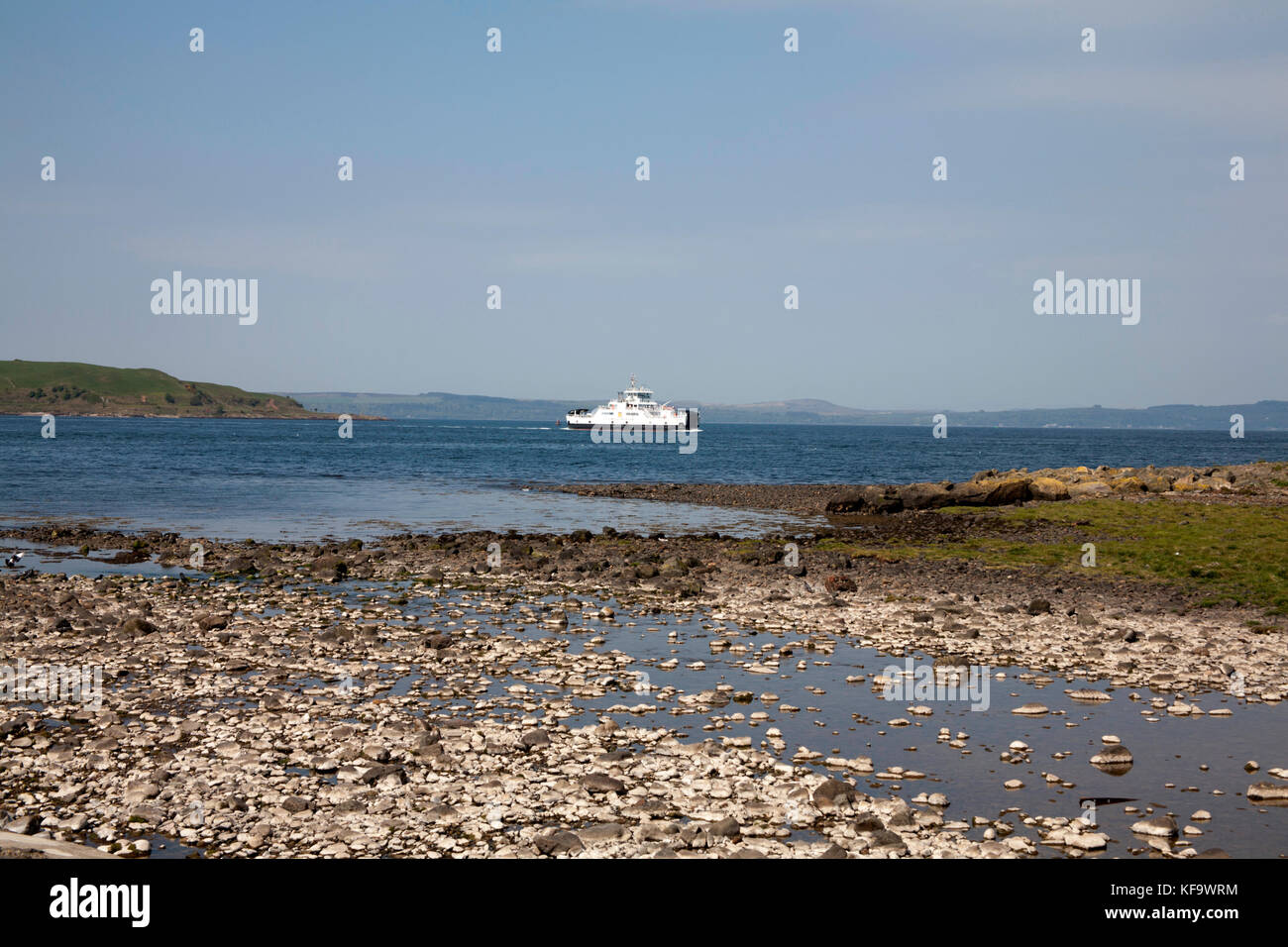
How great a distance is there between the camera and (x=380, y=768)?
1099cm

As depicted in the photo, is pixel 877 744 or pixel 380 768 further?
pixel 877 744

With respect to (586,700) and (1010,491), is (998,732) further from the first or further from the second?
(1010,491)

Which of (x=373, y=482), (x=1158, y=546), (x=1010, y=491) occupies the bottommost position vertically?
(x=1158, y=546)

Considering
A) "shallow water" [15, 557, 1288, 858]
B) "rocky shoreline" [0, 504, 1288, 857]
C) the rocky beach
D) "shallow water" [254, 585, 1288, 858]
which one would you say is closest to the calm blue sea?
the rocky beach

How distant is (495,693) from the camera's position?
14508 millimetres

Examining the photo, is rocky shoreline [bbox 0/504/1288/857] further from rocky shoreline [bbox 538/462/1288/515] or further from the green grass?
rocky shoreline [bbox 538/462/1288/515]

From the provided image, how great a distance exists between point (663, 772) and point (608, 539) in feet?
76.8

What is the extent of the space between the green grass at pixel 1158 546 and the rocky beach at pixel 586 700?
0.91 metres

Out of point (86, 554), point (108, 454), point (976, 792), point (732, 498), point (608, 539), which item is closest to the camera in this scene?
point (976, 792)

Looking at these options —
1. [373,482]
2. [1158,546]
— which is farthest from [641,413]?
[1158,546]

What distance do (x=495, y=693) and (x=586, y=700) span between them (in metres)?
1.43

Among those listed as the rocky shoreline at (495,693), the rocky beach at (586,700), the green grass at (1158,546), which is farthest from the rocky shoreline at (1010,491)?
the rocky shoreline at (495,693)
